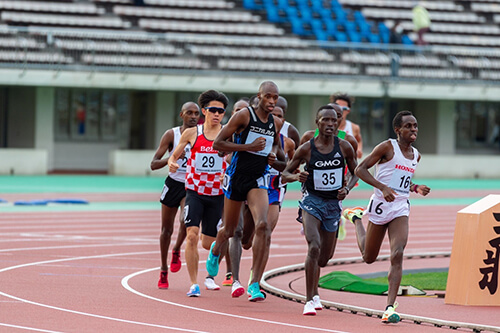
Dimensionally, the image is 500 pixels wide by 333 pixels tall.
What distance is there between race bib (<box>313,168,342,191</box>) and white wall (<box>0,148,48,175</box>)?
25369 mm

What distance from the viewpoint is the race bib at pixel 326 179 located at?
943cm

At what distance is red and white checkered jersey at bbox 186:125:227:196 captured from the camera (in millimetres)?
10352

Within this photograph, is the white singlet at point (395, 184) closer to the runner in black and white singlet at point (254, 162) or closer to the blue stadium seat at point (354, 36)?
the runner in black and white singlet at point (254, 162)

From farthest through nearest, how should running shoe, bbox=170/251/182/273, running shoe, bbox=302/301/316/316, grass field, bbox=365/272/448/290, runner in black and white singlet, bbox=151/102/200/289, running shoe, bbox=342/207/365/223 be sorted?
grass field, bbox=365/272/448/290
running shoe, bbox=342/207/365/223
running shoe, bbox=170/251/182/273
runner in black and white singlet, bbox=151/102/200/289
running shoe, bbox=302/301/316/316

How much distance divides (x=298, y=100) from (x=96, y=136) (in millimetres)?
7946

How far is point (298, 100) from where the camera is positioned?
37844mm

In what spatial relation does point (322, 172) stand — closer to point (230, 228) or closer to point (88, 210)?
point (230, 228)

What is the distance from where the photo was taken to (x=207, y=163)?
10375 mm

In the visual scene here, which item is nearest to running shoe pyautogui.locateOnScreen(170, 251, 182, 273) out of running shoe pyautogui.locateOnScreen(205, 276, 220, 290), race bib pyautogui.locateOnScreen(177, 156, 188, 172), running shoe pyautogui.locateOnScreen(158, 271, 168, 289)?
running shoe pyautogui.locateOnScreen(158, 271, 168, 289)

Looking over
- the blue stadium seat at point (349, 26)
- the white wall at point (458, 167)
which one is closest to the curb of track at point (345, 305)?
the white wall at point (458, 167)

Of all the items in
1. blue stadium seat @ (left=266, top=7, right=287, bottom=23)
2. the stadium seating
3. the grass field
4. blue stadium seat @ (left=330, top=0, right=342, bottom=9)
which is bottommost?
the grass field

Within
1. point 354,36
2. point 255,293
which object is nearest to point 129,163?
point 354,36

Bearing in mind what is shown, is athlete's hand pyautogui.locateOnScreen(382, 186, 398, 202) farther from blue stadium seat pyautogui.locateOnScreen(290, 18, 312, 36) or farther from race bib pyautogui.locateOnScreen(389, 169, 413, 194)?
blue stadium seat pyautogui.locateOnScreen(290, 18, 312, 36)

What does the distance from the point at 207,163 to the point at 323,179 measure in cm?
150
